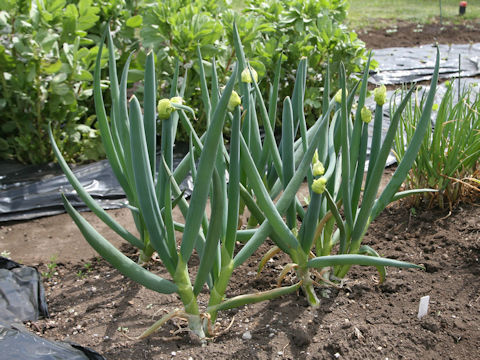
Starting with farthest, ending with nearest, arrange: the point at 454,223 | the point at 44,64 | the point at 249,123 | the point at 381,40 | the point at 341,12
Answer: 1. the point at 381,40
2. the point at 341,12
3. the point at 44,64
4. the point at 454,223
5. the point at 249,123

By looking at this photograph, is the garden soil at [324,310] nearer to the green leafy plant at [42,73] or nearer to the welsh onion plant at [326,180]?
the welsh onion plant at [326,180]

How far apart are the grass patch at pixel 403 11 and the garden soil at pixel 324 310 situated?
563 cm

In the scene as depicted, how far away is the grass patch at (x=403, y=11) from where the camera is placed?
777 centimetres

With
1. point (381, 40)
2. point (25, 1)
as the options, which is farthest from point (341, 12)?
point (381, 40)

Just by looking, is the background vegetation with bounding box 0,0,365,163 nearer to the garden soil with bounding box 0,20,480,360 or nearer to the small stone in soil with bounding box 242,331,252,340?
the garden soil with bounding box 0,20,480,360

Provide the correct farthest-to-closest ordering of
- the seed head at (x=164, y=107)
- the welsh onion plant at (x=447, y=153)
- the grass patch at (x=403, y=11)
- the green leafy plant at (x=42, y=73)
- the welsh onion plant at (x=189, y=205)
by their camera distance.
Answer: the grass patch at (x=403, y=11) → the green leafy plant at (x=42, y=73) → the welsh onion plant at (x=447, y=153) → the seed head at (x=164, y=107) → the welsh onion plant at (x=189, y=205)

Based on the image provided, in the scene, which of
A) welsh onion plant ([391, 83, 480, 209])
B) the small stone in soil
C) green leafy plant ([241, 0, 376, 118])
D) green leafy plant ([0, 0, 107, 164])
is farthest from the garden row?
green leafy plant ([241, 0, 376, 118])

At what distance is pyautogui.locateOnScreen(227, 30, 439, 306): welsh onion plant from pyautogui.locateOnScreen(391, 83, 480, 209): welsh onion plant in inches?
20.9

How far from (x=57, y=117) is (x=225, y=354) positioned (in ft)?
6.19

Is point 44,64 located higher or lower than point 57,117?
higher

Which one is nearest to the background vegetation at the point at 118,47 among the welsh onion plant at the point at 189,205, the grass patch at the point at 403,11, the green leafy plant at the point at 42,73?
the green leafy plant at the point at 42,73

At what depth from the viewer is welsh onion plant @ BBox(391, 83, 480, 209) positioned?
2174mm

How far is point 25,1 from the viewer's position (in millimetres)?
2783

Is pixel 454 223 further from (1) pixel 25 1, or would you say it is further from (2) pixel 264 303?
(1) pixel 25 1
